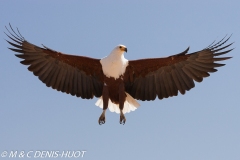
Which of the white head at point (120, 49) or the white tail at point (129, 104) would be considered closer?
the white head at point (120, 49)

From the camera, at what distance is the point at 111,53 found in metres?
20.4

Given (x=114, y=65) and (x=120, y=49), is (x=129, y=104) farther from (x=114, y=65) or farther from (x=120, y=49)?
(x=120, y=49)

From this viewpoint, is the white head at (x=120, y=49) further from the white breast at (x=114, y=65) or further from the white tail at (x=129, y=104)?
the white tail at (x=129, y=104)

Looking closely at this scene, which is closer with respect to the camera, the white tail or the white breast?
the white breast

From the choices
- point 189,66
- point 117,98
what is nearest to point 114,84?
point 117,98

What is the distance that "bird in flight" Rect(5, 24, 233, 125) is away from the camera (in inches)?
807

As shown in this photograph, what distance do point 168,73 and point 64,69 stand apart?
226cm

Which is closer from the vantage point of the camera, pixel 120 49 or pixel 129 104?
pixel 120 49

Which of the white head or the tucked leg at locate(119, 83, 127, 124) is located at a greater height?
the white head

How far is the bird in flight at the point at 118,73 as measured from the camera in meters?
20.5

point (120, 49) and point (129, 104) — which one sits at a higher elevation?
point (120, 49)

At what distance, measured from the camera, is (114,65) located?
66.6 ft

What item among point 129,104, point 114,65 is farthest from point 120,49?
point 129,104

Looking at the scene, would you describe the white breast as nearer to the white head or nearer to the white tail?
the white head
